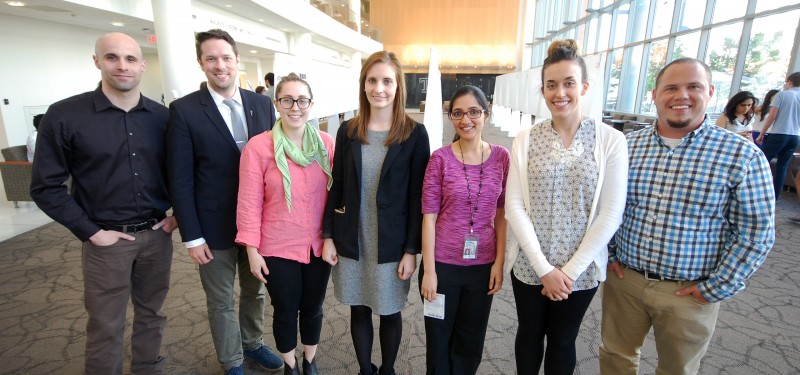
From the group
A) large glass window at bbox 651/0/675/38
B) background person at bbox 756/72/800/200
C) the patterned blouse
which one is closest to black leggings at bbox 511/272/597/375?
the patterned blouse

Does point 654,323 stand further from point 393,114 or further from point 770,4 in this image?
point 770,4

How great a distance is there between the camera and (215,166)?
1.86m


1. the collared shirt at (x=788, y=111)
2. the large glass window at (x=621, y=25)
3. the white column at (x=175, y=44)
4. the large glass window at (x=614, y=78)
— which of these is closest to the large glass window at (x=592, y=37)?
the large glass window at (x=614, y=78)

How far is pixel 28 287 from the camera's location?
10.9 ft

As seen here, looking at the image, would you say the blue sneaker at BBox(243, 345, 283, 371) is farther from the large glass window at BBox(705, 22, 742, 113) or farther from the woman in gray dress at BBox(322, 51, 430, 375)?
the large glass window at BBox(705, 22, 742, 113)

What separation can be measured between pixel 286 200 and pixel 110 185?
0.82m

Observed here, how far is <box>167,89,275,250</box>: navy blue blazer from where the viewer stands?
179 centimetres

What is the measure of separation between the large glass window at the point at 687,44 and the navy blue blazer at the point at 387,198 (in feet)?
34.8

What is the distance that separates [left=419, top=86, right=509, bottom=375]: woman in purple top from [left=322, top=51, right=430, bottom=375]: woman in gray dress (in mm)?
97

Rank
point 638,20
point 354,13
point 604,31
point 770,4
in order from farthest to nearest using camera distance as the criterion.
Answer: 1. point 354,13
2. point 604,31
3. point 638,20
4. point 770,4

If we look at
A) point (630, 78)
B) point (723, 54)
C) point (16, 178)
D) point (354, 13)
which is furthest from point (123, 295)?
point (354, 13)

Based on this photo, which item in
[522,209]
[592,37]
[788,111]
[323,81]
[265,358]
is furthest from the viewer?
[592,37]

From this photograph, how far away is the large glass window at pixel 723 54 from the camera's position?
805cm

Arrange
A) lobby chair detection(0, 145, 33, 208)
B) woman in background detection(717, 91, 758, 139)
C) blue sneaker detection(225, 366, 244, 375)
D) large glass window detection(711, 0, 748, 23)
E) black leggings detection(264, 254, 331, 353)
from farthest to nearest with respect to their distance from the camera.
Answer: large glass window detection(711, 0, 748, 23) → lobby chair detection(0, 145, 33, 208) → woman in background detection(717, 91, 758, 139) → blue sneaker detection(225, 366, 244, 375) → black leggings detection(264, 254, 331, 353)
